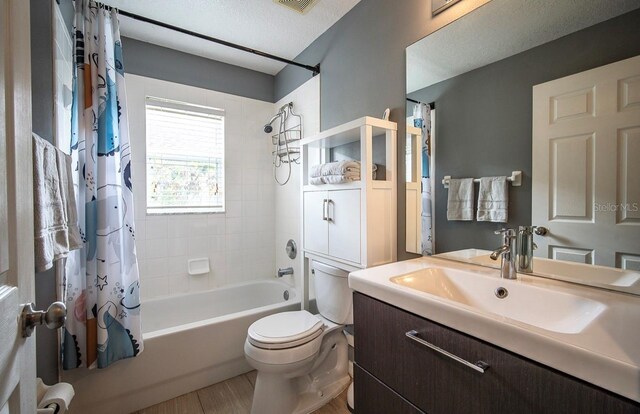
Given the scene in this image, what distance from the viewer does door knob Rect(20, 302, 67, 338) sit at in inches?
21.2

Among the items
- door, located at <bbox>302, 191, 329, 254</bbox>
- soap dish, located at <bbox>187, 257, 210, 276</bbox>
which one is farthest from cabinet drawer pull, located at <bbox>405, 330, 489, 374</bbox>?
soap dish, located at <bbox>187, 257, 210, 276</bbox>

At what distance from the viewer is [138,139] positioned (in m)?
2.31

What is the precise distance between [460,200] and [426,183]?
0.65 feet

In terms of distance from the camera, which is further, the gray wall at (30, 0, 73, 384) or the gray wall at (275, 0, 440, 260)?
the gray wall at (275, 0, 440, 260)

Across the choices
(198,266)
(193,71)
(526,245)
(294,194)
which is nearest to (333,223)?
(526,245)

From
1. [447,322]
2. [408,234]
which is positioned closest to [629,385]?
[447,322]

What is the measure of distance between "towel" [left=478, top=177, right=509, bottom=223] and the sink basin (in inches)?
10.9

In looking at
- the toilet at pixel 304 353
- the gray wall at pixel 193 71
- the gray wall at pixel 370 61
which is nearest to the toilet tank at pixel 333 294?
the toilet at pixel 304 353

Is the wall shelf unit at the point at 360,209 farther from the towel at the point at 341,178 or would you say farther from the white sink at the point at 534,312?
the white sink at the point at 534,312

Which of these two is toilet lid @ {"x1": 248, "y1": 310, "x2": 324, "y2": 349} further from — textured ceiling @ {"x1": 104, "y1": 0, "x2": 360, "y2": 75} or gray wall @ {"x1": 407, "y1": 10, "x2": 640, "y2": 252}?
textured ceiling @ {"x1": 104, "y1": 0, "x2": 360, "y2": 75}

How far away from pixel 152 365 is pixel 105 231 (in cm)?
83

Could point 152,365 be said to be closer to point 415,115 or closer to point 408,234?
point 408,234

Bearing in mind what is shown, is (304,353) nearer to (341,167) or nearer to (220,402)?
(220,402)

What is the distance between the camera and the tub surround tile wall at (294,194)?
2.32 meters
